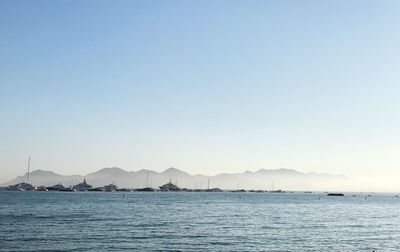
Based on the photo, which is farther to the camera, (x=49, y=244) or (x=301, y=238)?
(x=301, y=238)

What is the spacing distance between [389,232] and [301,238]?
19.9m

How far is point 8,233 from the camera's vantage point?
59812mm

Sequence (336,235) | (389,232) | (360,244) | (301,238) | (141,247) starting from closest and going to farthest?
(141,247)
(360,244)
(301,238)
(336,235)
(389,232)

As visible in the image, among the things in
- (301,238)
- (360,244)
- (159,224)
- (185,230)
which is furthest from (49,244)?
(360,244)

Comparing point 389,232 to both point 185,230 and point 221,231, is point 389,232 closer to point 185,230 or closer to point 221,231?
point 221,231

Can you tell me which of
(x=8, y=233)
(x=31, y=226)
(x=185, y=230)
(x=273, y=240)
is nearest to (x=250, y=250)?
(x=273, y=240)

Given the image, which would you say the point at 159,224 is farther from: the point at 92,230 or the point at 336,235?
the point at 336,235

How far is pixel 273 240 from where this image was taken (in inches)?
2277

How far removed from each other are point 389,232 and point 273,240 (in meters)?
24.9

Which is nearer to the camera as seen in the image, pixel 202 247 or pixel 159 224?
pixel 202 247

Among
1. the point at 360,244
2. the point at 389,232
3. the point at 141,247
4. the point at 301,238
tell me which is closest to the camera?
the point at 141,247

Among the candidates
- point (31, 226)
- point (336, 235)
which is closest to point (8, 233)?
point (31, 226)

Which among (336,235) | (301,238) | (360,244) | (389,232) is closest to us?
(360,244)

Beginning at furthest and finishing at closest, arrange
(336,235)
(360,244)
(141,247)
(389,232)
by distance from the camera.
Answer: (389,232)
(336,235)
(360,244)
(141,247)
